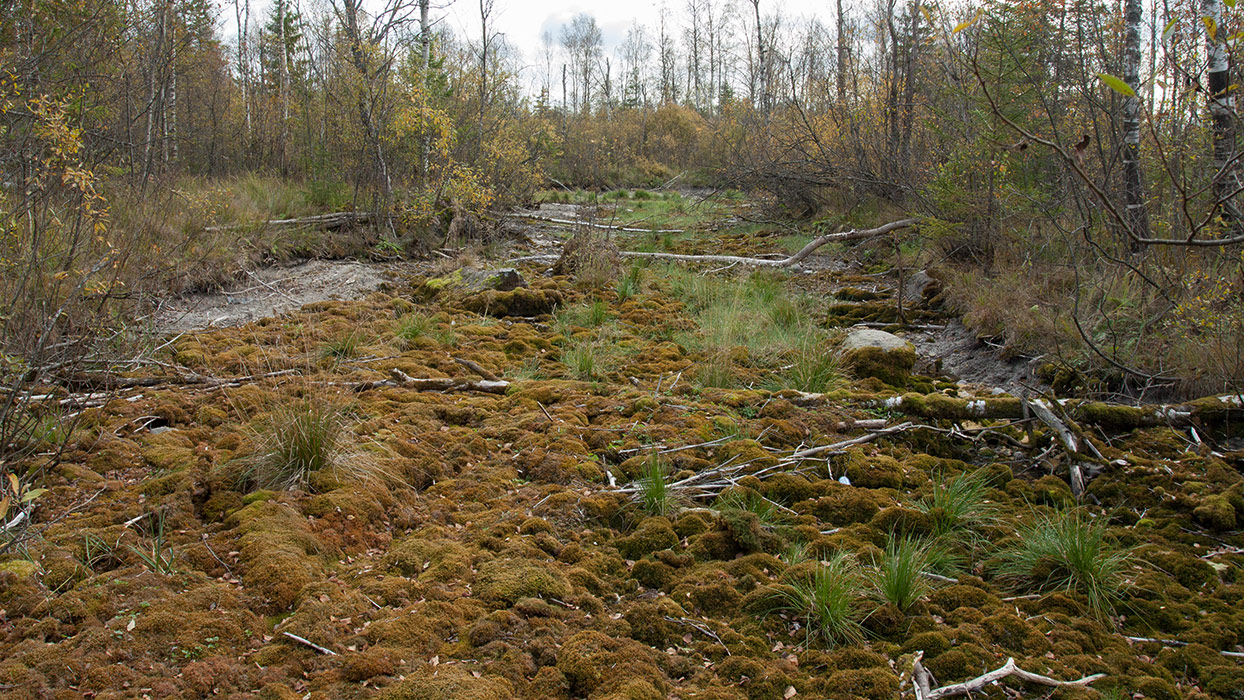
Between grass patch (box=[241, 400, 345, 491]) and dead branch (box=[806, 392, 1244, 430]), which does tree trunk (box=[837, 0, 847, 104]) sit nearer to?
dead branch (box=[806, 392, 1244, 430])

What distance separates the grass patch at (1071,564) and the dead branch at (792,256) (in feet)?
22.2

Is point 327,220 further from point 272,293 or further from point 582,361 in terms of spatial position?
point 582,361

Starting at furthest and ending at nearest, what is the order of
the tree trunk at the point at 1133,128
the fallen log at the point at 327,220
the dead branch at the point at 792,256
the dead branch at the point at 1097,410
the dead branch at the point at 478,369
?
1. the fallen log at the point at 327,220
2. the dead branch at the point at 792,256
3. the tree trunk at the point at 1133,128
4. the dead branch at the point at 478,369
5. the dead branch at the point at 1097,410

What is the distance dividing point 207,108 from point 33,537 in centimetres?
1357

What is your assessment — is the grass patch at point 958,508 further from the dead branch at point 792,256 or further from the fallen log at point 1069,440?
the dead branch at point 792,256

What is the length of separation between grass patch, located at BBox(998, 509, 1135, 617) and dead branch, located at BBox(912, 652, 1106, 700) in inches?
22.8

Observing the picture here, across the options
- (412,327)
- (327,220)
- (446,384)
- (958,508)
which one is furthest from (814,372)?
(327,220)

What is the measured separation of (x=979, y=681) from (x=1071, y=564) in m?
0.98

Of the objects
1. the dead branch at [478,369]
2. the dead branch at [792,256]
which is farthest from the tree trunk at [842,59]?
the dead branch at [478,369]

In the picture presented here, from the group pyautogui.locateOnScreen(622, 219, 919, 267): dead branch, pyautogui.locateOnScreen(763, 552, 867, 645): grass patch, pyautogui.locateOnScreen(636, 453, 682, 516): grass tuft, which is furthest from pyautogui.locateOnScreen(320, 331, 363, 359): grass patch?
pyautogui.locateOnScreen(622, 219, 919, 267): dead branch

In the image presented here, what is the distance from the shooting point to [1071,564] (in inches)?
118

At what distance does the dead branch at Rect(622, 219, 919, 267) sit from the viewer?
31.7 feet

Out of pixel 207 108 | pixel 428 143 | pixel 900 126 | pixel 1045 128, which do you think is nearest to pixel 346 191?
pixel 428 143

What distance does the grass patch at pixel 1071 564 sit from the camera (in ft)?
9.55
